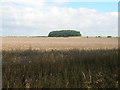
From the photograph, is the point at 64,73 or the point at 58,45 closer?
the point at 64,73

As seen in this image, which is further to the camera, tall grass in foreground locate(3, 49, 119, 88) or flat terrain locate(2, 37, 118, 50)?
flat terrain locate(2, 37, 118, 50)

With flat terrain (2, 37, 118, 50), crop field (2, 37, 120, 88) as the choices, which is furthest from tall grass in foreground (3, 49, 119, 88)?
flat terrain (2, 37, 118, 50)

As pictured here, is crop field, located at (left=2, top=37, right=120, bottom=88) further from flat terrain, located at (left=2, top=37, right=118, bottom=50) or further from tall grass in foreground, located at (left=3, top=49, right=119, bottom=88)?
flat terrain, located at (left=2, top=37, right=118, bottom=50)

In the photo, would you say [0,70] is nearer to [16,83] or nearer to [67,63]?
[16,83]

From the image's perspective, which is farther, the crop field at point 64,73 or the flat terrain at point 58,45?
the flat terrain at point 58,45

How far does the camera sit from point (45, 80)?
558 centimetres

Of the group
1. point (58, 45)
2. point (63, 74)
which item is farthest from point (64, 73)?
point (58, 45)

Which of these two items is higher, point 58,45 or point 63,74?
point 58,45

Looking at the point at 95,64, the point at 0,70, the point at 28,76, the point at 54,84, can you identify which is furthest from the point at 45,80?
the point at 95,64

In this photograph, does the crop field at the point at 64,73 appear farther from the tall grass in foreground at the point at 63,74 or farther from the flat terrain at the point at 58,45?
the flat terrain at the point at 58,45

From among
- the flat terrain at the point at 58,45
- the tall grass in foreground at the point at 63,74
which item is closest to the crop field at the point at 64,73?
the tall grass in foreground at the point at 63,74

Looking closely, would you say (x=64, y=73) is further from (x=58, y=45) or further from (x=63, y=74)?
(x=58, y=45)

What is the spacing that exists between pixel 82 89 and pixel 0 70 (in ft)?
8.36

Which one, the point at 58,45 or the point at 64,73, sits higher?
the point at 58,45
